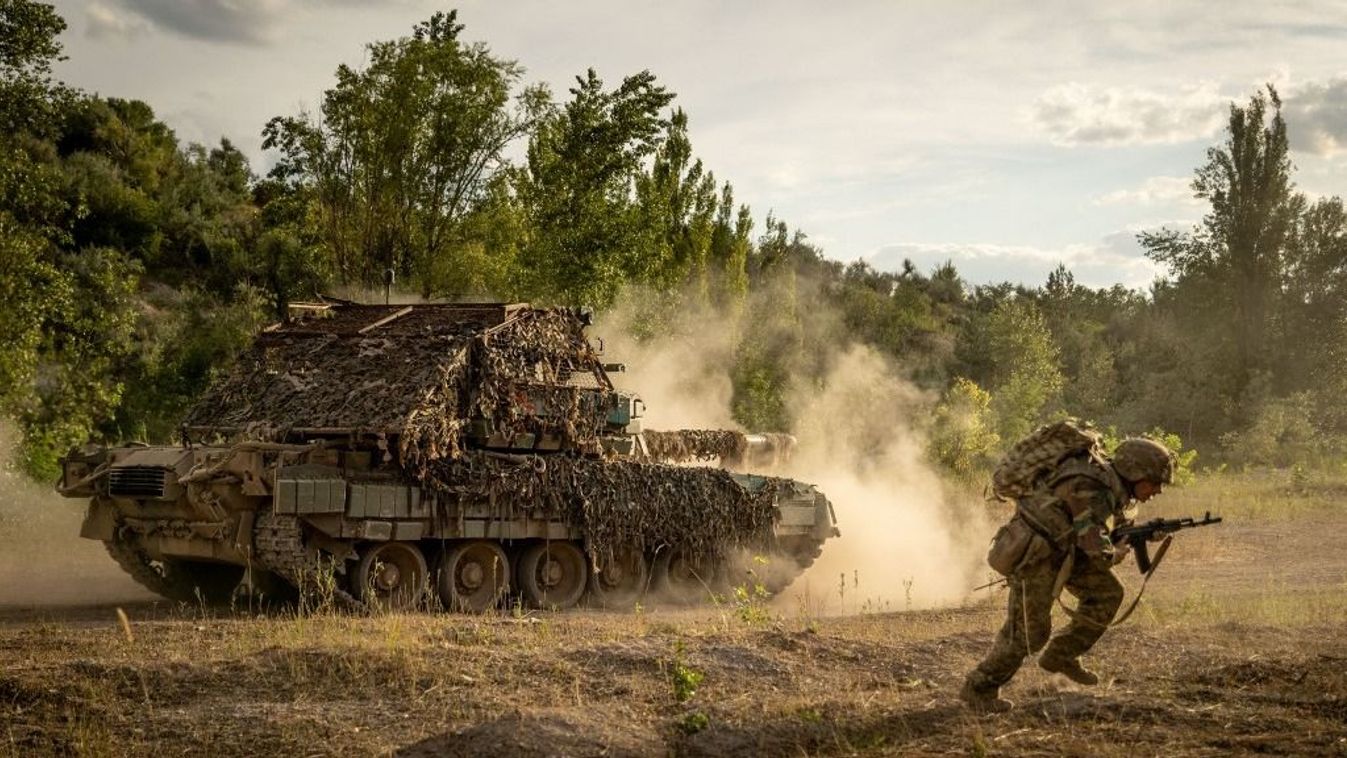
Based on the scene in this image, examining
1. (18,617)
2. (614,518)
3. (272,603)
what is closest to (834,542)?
(614,518)

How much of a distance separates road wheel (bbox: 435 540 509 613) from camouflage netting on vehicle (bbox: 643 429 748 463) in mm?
3621

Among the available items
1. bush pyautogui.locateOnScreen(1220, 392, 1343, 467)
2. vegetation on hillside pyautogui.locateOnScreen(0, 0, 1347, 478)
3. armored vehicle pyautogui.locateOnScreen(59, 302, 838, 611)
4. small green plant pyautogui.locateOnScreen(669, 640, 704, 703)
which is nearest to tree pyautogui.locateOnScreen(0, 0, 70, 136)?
vegetation on hillside pyautogui.locateOnScreen(0, 0, 1347, 478)

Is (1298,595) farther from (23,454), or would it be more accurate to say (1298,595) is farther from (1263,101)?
(1263,101)

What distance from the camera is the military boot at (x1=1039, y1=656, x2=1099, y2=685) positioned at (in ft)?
29.7

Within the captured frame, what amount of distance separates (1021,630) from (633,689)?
230cm

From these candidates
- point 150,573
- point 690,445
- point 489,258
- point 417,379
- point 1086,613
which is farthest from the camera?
point 489,258

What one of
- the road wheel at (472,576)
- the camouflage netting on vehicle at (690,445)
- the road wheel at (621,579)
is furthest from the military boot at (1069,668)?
the camouflage netting on vehicle at (690,445)

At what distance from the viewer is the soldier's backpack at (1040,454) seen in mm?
8930

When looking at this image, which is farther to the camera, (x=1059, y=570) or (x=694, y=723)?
(x=1059, y=570)

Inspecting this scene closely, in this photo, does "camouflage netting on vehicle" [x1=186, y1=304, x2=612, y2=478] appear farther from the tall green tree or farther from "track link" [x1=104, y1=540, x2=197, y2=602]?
the tall green tree

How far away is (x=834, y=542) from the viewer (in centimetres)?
2077

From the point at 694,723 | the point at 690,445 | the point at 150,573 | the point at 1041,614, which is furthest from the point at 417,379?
the point at 1041,614

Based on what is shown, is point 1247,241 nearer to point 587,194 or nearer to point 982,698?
point 587,194

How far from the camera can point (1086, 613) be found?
8.93m
